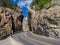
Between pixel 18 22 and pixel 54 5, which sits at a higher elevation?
pixel 54 5

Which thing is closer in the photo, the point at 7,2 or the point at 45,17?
the point at 45,17

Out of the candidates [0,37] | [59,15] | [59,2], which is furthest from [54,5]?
[0,37]

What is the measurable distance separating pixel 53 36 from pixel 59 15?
15.1 feet

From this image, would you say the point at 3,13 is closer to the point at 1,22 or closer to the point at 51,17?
the point at 1,22

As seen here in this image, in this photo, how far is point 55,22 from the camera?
48.0m

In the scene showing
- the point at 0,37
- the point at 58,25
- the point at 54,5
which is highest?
the point at 54,5

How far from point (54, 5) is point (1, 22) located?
135 ft

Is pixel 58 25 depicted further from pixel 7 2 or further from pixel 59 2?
pixel 7 2

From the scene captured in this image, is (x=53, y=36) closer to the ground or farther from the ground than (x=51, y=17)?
closer to the ground

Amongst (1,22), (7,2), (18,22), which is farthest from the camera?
(18,22)

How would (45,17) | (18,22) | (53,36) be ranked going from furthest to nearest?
(18,22), (45,17), (53,36)

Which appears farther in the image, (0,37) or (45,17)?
(0,37)

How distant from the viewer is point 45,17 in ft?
176

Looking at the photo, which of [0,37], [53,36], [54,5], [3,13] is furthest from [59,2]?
[3,13]
